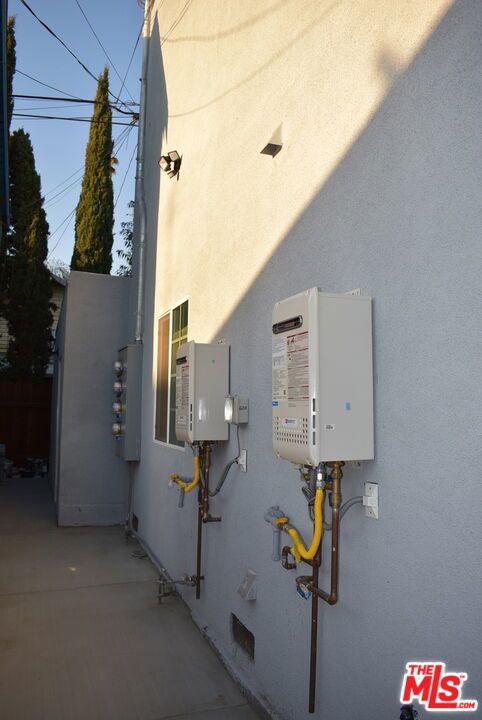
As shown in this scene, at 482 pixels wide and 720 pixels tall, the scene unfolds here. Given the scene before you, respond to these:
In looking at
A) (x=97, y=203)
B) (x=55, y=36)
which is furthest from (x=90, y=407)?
(x=97, y=203)

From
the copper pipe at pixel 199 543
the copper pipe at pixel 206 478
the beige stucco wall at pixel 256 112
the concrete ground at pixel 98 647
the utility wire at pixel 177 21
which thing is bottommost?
the concrete ground at pixel 98 647

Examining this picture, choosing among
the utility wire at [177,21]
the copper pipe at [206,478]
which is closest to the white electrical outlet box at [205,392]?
the copper pipe at [206,478]

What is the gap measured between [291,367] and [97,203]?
1334 centimetres

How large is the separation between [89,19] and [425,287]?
25.8ft

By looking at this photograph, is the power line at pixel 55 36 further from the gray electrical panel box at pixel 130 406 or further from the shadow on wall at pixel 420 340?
the shadow on wall at pixel 420 340

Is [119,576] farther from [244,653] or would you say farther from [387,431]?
[387,431]

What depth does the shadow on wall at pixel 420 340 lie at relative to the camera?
1.53 metres

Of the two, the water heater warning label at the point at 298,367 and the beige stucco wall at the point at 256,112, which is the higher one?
the beige stucco wall at the point at 256,112

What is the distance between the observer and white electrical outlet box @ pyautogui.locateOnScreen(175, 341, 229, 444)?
3305 mm

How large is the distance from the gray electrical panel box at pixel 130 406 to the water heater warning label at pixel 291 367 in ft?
13.4

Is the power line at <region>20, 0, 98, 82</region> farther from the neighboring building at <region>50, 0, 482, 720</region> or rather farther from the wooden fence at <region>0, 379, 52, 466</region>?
the wooden fence at <region>0, 379, 52, 466</region>

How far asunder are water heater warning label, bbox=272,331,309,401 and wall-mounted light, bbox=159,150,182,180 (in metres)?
3.30

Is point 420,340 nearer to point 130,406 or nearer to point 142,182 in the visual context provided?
point 130,406

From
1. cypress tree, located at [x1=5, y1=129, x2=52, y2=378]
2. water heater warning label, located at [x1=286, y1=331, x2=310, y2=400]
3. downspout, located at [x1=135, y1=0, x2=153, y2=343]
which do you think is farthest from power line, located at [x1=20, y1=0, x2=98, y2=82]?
water heater warning label, located at [x1=286, y1=331, x2=310, y2=400]
